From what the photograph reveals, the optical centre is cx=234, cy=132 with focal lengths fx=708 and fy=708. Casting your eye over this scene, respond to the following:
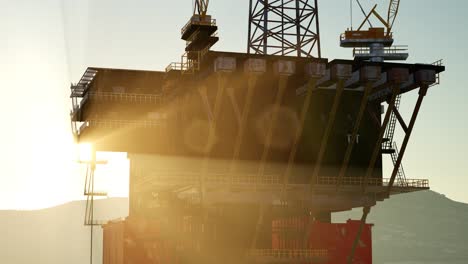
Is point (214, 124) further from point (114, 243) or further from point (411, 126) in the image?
point (114, 243)

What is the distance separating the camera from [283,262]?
8325 cm

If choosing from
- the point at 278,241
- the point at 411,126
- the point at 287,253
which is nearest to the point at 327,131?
the point at 411,126

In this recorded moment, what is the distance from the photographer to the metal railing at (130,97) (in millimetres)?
97750

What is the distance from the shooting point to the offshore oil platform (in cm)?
7519

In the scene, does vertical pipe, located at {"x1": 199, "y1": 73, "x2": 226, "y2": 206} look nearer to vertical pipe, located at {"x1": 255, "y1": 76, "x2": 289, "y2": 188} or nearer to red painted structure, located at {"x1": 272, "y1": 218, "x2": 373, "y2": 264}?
vertical pipe, located at {"x1": 255, "y1": 76, "x2": 289, "y2": 188}

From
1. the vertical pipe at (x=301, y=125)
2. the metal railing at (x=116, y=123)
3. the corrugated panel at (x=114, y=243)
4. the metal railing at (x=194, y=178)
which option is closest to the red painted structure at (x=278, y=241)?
the corrugated panel at (x=114, y=243)

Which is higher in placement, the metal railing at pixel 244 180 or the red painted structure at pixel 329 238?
the metal railing at pixel 244 180

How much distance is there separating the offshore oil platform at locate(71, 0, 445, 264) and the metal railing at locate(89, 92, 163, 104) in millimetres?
308

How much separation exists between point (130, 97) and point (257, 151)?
23.3m

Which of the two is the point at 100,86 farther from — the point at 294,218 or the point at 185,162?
the point at 294,218

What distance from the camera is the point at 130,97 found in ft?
322

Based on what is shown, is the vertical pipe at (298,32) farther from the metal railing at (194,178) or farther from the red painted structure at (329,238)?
the red painted structure at (329,238)

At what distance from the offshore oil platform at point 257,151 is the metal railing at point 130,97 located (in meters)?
0.31

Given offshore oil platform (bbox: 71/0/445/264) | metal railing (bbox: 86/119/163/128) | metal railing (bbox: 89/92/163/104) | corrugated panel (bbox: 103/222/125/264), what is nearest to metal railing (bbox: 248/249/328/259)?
offshore oil platform (bbox: 71/0/445/264)
